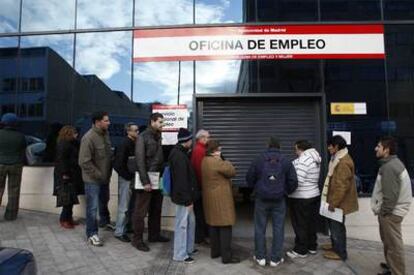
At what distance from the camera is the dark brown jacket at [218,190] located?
5699 millimetres

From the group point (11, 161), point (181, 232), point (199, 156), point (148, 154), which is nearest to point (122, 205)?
point (148, 154)

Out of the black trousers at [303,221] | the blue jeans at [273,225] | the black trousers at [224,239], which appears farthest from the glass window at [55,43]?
the black trousers at [303,221]

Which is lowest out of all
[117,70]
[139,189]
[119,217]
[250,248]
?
[250,248]

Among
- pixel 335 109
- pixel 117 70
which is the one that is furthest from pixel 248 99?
pixel 117 70

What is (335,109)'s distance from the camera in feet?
25.5

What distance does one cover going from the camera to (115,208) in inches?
307

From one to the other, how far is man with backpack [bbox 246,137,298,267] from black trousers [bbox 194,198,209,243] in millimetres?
1093

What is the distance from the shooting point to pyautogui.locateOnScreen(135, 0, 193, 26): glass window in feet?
27.0

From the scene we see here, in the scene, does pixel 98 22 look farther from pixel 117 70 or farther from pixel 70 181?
pixel 70 181

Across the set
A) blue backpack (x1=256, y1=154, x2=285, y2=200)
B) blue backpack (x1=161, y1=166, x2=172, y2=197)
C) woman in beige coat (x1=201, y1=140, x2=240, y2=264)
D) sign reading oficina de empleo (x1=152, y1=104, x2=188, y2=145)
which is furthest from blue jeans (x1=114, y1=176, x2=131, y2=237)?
blue backpack (x1=256, y1=154, x2=285, y2=200)

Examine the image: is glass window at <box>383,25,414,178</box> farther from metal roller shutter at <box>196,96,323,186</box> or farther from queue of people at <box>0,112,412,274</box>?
queue of people at <box>0,112,412,274</box>

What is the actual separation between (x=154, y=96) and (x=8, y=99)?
3.00m

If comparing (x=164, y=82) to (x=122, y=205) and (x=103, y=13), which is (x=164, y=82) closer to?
(x=103, y=13)

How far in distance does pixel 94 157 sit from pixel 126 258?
4.98 ft
